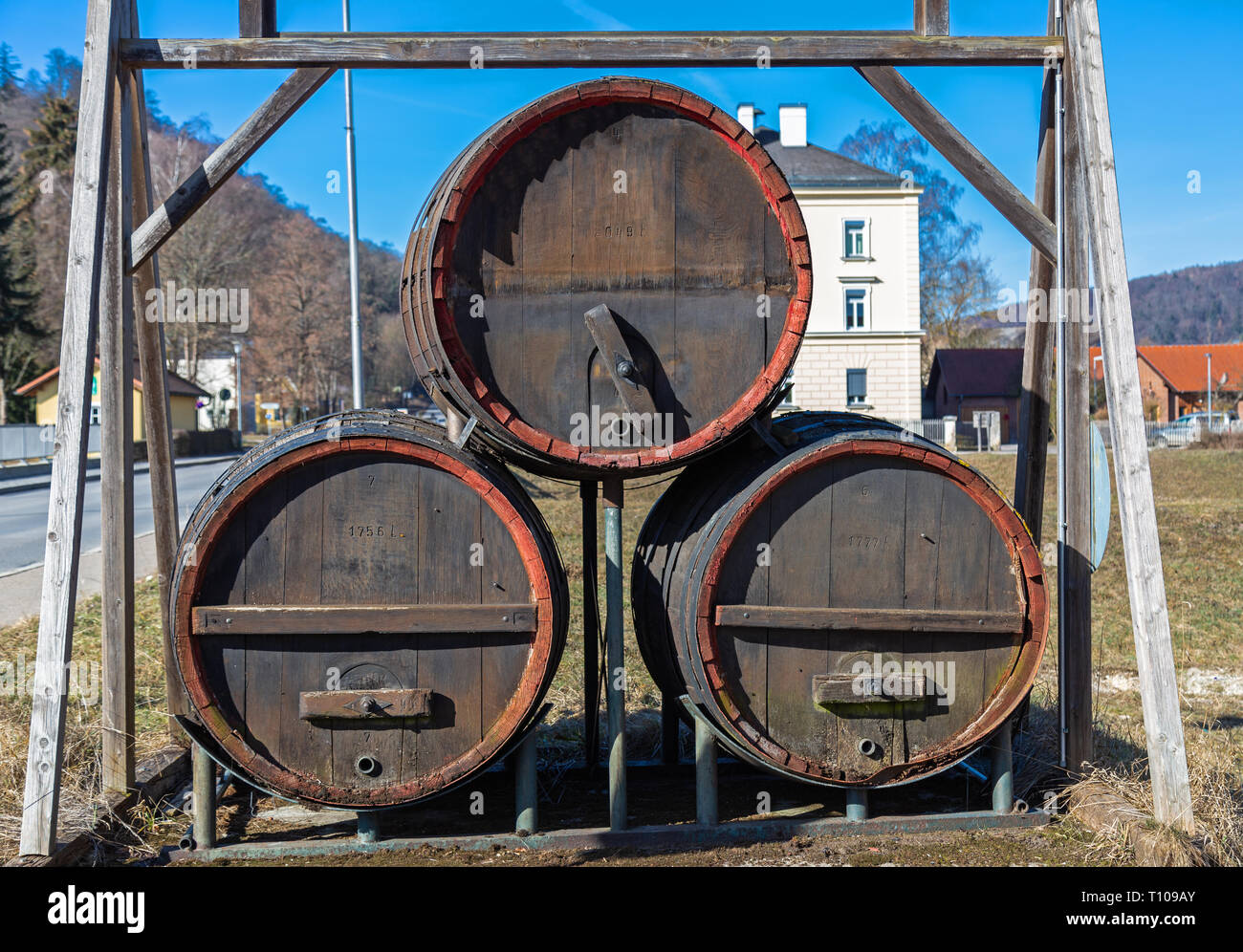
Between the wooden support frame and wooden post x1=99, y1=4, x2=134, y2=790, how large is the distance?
0.04 feet

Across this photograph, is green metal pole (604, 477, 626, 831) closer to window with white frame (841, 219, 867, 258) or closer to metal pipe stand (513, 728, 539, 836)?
metal pipe stand (513, 728, 539, 836)

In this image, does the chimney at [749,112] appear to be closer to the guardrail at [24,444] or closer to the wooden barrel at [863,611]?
the guardrail at [24,444]

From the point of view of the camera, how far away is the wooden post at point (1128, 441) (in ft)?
13.4

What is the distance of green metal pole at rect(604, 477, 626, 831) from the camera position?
4273 millimetres

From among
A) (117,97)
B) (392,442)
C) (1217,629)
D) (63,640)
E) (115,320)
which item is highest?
(117,97)

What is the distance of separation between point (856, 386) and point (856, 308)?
271 centimetres

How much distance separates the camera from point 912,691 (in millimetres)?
4160

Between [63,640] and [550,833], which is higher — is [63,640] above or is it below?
above

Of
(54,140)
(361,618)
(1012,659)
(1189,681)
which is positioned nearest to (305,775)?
(361,618)

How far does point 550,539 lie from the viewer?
4316mm

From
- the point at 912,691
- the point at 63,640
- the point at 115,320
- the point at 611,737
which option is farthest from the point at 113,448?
the point at 912,691

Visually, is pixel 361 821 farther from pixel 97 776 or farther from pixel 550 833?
pixel 97 776

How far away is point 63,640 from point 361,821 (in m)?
1.31

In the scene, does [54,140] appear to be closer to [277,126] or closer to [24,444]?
[24,444]
